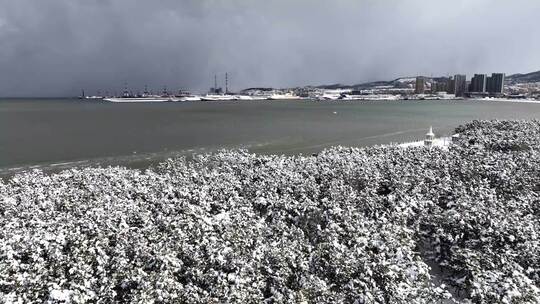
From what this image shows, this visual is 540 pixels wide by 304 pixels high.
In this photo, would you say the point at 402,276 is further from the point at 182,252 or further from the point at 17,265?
the point at 17,265

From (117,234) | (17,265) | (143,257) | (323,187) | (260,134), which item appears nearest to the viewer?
(17,265)

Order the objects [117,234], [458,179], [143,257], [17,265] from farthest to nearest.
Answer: [458,179] → [117,234] → [143,257] → [17,265]

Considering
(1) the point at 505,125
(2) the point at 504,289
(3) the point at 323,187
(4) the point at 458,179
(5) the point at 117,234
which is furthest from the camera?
(1) the point at 505,125

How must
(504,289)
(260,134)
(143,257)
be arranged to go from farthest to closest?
(260,134) → (143,257) → (504,289)

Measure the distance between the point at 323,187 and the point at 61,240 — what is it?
12672mm

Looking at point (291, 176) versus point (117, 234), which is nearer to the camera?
point (117, 234)

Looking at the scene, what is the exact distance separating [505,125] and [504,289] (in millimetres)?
48524

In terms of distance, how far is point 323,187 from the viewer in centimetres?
2078

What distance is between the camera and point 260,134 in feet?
244

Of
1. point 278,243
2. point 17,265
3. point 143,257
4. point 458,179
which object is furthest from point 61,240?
point 458,179

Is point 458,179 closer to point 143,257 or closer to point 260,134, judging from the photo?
point 143,257

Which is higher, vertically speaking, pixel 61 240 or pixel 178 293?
pixel 61 240

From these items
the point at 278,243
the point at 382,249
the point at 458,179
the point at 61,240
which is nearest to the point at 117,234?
the point at 61,240

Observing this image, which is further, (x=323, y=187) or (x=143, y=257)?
(x=323, y=187)
